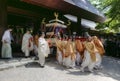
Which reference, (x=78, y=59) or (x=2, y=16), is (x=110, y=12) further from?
(x=2, y=16)

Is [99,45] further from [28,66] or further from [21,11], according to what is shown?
[21,11]

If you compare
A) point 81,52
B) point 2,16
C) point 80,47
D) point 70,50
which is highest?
point 2,16

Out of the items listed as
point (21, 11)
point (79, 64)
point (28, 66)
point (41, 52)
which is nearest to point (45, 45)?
point (41, 52)

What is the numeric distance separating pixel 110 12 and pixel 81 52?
10.8 m

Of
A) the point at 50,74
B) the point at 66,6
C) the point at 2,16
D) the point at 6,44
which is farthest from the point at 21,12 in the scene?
the point at 50,74

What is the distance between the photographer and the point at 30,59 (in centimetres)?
1377

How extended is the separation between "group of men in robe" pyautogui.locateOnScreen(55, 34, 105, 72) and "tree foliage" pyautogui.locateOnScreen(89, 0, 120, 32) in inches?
368

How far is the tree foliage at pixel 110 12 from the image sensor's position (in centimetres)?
2298

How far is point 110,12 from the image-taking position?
2417 centimetres

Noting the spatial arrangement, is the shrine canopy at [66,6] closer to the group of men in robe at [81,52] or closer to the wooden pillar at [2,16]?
the wooden pillar at [2,16]

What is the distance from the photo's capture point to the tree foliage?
22984 millimetres

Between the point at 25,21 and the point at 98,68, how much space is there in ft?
28.1

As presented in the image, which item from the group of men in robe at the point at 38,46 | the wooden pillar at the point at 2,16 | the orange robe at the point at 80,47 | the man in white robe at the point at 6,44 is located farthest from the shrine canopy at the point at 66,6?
the orange robe at the point at 80,47

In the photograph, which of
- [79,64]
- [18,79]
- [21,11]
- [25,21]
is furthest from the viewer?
[25,21]
